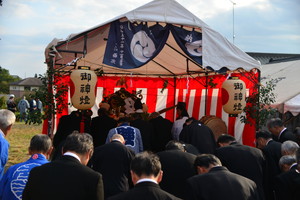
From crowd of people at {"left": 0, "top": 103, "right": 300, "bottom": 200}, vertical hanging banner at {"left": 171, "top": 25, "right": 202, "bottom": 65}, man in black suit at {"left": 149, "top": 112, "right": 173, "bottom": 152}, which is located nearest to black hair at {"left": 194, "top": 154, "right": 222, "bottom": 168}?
crowd of people at {"left": 0, "top": 103, "right": 300, "bottom": 200}

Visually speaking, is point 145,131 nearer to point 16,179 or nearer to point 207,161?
point 207,161

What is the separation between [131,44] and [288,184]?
4.27 meters

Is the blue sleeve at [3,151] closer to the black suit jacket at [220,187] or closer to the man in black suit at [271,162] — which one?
the black suit jacket at [220,187]

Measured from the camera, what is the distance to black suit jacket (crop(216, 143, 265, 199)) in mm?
3979

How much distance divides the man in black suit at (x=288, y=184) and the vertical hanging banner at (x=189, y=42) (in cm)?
385

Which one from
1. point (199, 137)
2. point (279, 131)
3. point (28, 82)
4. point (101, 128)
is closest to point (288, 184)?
point (279, 131)

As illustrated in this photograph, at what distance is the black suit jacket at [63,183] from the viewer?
2.37 meters

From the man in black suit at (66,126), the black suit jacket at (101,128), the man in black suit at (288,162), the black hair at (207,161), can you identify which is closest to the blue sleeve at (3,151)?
the black hair at (207,161)

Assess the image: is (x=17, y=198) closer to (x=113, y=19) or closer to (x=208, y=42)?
(x=113, y=19)

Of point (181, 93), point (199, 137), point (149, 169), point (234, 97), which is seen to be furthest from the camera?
point (181, 93)

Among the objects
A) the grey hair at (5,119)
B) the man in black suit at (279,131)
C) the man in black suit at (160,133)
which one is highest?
the grey hair at (5,119)

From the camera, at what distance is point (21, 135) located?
13.8 metres

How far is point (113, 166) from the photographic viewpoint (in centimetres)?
405

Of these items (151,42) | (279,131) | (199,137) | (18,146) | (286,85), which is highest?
(151,42)
